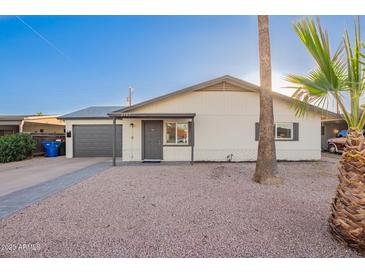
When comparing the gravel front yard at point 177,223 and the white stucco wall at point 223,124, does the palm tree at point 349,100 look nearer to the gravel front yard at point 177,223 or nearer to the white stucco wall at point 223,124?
the gravel front yard at point 177,223

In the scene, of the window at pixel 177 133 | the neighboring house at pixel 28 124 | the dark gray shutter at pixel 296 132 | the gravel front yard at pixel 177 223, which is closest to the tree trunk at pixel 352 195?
the gravel front yard at pixel 177 223

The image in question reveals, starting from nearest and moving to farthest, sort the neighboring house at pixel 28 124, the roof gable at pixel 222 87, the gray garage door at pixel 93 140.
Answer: the roof gable at pixel 222 87 < the gray garage door at pixel 93 140 < the neighboring house at pixel 28 124

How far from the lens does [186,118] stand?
10344 mm

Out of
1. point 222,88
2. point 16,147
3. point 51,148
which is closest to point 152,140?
point 222,88

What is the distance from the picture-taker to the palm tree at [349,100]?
232cm

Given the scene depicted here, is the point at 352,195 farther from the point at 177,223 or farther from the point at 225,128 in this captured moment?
the point at 225,128

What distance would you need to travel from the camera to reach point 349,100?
2.60 metres

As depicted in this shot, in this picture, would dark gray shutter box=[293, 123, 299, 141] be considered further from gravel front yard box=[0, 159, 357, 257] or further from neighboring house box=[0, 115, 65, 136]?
neighboring house box=[0, 115, 65, 136]

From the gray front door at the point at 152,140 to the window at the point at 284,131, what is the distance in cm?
669

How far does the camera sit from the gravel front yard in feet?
8.22

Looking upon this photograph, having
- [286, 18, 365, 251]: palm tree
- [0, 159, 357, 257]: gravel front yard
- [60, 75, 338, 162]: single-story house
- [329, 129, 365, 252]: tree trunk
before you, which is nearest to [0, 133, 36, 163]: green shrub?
[60, 75, 338, 162]: single-story house

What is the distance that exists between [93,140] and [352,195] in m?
13.6
